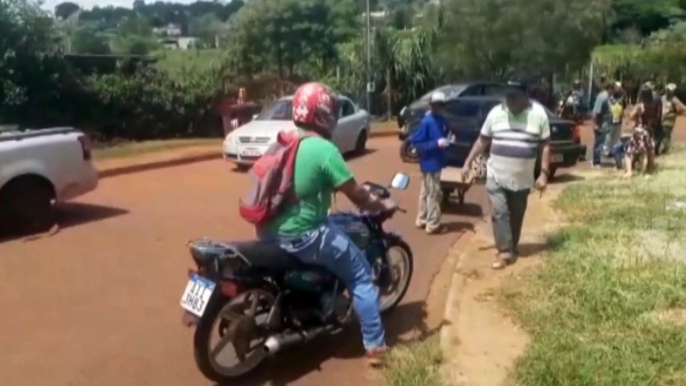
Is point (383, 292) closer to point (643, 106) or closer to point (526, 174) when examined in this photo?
point (526, 174)

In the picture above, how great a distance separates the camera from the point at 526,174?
903cm

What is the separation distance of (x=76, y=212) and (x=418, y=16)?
27.7 m

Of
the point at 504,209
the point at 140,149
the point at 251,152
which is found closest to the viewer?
the point at 504,209

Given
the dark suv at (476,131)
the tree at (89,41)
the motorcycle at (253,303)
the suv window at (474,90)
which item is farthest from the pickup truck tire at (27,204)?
the tree at (89,41)

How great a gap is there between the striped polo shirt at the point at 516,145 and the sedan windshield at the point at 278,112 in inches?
395

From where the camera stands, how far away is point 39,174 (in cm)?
1141

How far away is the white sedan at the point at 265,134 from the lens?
17859mm

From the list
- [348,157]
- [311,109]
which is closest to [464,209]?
[311,109]

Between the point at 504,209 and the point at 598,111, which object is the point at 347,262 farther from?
the point at 598,111

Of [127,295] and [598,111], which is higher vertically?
[127,295]

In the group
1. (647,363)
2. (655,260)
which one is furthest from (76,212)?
(647,363)

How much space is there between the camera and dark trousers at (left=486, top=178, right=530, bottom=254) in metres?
9.13

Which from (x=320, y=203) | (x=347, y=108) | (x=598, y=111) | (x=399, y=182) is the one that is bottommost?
(x=347, y=108)

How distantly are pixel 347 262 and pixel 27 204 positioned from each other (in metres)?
6.46
